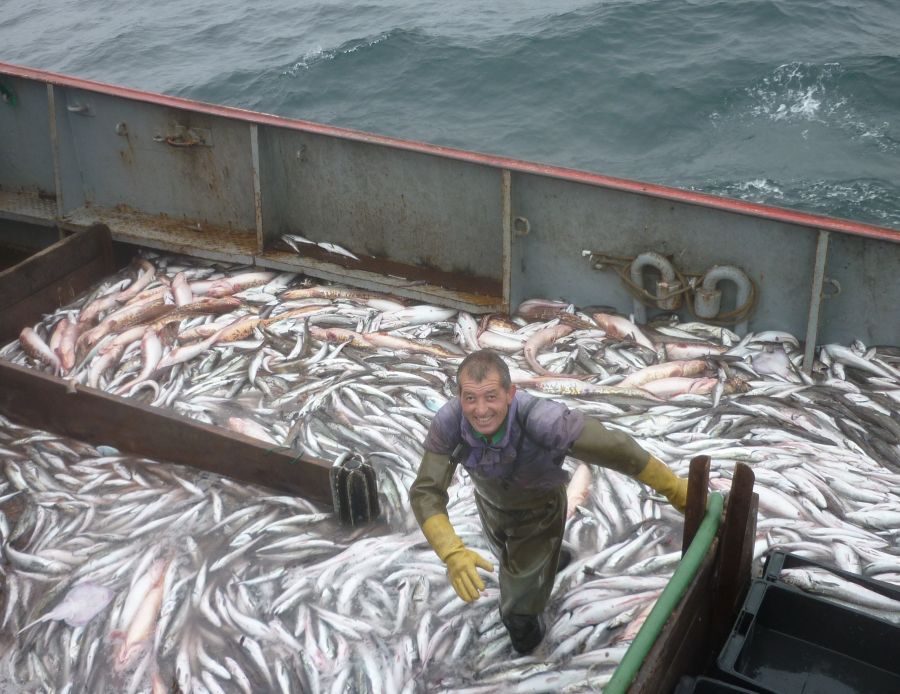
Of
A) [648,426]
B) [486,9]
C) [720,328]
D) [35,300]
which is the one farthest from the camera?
[486,9]

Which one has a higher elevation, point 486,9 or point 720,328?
point 486,9

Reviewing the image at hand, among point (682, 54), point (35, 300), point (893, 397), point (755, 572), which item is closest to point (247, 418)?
point (35, 300)

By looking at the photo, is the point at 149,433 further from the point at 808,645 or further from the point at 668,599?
the point at 808,645

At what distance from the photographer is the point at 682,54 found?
15945 millimetres

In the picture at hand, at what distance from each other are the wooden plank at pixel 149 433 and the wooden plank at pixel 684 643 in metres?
2.39

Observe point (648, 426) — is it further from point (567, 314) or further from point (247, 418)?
point (247, 418)

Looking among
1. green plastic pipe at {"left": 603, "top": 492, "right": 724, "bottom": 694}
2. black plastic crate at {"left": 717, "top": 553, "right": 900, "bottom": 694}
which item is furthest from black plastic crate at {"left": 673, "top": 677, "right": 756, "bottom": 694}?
green plastic pipe at {"left": 603, "top": 492, "right": 724, "bottom": 694}

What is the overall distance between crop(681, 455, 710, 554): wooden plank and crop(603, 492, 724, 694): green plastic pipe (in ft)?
0.13

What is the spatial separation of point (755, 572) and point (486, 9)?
18568 mm

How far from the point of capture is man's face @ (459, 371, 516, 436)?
130 inches

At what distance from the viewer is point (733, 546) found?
3.38 m

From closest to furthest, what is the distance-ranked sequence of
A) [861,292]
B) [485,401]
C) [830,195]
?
[485,401] < [861,292] < [830,195]

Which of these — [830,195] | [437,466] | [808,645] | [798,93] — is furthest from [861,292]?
[798,93]

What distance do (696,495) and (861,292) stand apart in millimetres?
3506
